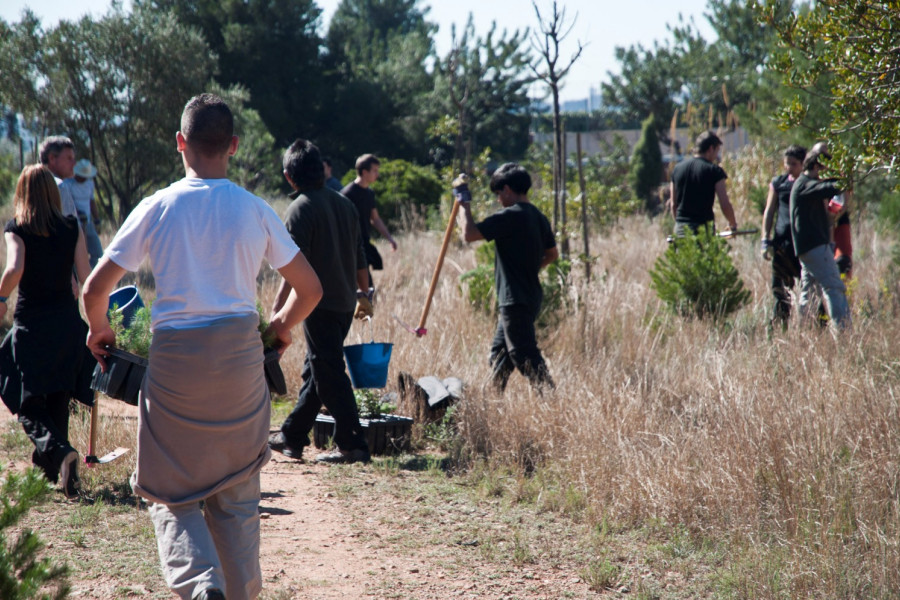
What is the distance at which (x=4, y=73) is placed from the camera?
1590cm

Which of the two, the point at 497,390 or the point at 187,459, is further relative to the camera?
the point at 497,390

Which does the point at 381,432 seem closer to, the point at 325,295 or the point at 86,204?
the point at 325,295

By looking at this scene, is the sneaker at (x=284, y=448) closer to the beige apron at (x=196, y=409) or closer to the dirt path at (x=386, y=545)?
the dirt path at (x=386, y=545)

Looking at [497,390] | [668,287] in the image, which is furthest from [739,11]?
[497,390]

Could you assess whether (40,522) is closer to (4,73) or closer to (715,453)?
(715,453)

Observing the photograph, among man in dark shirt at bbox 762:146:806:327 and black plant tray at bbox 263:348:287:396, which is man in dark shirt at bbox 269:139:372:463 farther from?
man in dark shirt at bbox 762:146:806:327

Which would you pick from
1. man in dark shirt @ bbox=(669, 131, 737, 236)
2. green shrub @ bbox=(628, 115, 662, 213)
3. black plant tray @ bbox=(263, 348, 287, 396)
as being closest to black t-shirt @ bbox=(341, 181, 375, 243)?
man in dark shirt @ bbox=(669, 131, 737, 236)

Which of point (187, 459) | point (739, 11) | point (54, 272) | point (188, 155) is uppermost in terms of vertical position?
point (739, 11)

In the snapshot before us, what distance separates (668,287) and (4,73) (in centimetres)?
1313

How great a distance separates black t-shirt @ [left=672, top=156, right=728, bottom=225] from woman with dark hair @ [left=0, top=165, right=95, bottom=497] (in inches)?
218

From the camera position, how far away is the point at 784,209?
7.79 metres

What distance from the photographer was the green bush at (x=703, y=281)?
8055mm

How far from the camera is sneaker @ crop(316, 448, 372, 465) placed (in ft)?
18.1

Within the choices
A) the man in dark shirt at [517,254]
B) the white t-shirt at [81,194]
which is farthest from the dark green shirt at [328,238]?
the white t-shirt at [81,194]
